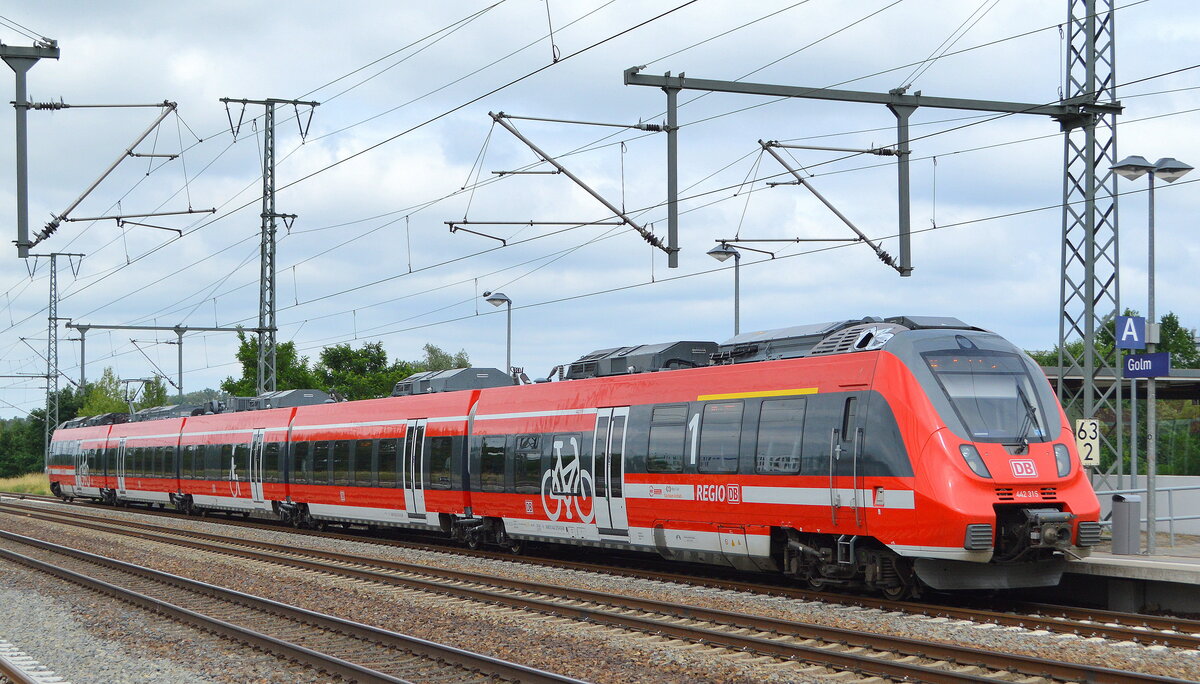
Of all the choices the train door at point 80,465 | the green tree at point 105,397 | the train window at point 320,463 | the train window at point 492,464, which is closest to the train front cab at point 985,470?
the train window at point 492,464

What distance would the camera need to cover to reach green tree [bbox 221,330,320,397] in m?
54.4

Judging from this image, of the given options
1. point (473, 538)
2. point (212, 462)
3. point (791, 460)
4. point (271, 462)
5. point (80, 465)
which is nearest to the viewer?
point (791, 460)

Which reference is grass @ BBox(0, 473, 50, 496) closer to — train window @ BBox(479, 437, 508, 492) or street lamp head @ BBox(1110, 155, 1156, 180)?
train window @ BBox(479, 437, 508, 492)

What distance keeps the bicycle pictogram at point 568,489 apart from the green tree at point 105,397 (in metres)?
69.3

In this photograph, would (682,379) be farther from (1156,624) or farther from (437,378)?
(437,378)

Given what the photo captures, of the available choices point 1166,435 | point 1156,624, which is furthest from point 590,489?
point 1166,435

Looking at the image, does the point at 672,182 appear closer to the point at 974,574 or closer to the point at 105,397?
the point at 974,574

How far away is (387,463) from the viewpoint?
27391 mm

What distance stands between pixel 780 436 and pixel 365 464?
14.9 m

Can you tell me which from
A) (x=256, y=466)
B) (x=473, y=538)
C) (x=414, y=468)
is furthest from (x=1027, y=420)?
(x=256, y=466)

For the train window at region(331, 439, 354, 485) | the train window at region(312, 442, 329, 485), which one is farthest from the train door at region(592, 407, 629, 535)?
the train window at region(312, 442, 329, 485)

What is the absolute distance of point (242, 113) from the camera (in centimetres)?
2859

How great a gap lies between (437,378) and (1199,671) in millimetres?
19822

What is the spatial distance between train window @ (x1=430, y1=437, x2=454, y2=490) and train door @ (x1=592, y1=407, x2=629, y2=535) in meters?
5.60
